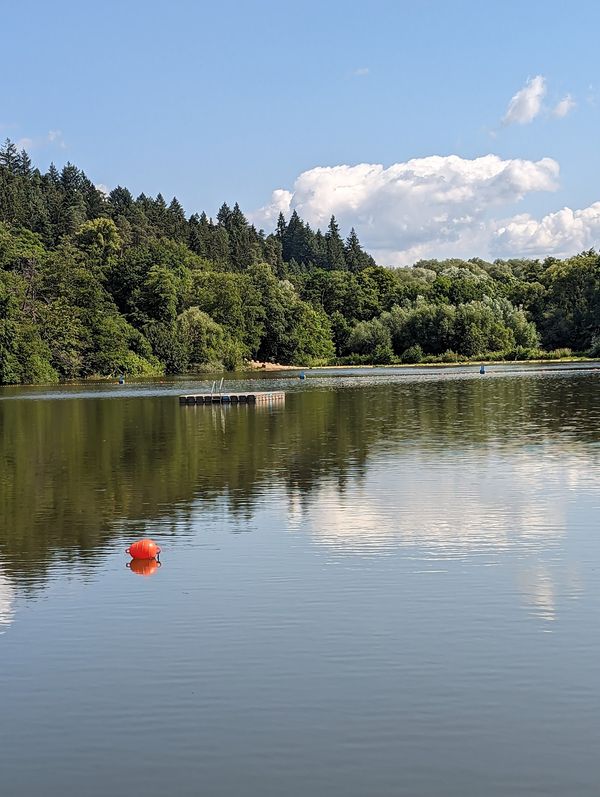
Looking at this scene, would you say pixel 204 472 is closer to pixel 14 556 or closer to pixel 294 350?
pixel 14 556

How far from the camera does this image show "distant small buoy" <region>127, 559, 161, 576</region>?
17.9 metres

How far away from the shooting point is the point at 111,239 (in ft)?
518

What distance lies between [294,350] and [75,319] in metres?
44.9

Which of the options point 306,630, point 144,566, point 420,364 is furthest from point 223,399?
point 420,364

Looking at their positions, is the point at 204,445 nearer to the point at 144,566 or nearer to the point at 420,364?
the point at 144,566

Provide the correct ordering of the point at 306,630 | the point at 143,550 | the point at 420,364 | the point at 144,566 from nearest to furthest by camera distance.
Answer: the point at 306,630 → the point at 144,566 → the point at 143,550 → the point at 420,364

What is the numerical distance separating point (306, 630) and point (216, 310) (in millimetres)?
136466

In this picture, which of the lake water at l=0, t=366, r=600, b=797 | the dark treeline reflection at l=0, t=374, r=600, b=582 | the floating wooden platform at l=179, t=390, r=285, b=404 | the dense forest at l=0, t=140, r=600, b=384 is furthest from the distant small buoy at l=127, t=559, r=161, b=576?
the dense forest at l=0, t=140, r=600, b=384

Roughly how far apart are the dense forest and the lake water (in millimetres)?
85794

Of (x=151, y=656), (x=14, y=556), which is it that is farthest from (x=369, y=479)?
(x=151, y=656)

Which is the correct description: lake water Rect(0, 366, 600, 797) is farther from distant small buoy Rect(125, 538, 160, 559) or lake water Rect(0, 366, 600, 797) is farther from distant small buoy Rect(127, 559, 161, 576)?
distant small buoy Rect(125, 538, 160, 559)

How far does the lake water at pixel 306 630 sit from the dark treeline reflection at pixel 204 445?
0.59 ft

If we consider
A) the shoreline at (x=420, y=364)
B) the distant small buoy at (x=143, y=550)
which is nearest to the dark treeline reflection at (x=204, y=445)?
the distant small buoy at (x=143, y=550)

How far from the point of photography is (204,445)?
38375 mm
